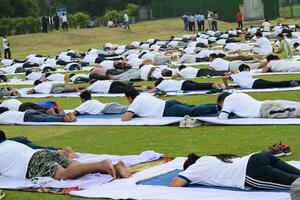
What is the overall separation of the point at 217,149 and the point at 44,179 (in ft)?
8.80

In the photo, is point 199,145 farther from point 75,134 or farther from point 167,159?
point 75,134

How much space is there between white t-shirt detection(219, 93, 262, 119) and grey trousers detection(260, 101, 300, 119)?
0.12 m

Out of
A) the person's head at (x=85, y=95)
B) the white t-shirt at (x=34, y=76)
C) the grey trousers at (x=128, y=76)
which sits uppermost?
the person's head at (x=85, y=95)

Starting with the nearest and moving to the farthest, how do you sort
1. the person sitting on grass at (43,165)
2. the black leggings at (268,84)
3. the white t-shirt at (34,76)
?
1. the person sitting on grass at (43,165)
2. the black leggings at (268,84)
3. the white t-shirt at (34,76)

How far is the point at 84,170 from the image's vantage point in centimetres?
824

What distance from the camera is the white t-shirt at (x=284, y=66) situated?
1947 centimetres

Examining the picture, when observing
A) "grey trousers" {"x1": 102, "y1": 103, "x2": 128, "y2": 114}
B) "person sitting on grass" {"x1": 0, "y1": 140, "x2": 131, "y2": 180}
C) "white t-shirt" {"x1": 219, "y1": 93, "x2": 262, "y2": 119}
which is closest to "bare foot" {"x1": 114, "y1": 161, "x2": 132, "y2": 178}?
"person sitting on grass" {"x1": 0, "y1": 140, "x2": 131, "y2": 180}

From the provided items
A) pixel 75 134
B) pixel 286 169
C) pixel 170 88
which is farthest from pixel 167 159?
pixel 170 88

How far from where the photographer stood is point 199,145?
33.4 feet

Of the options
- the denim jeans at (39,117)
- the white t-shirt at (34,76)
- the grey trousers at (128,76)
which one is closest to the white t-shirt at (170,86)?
the denim jeans at (39,117)

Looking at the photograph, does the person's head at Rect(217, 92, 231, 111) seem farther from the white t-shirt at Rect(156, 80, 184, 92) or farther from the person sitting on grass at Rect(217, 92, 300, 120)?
the white t-shirt at Rect(156, 80, 184, 92)

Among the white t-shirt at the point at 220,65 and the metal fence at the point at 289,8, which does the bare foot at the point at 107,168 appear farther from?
the metal fence at the point at 289,8

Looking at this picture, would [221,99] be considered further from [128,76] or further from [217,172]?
[128,76]

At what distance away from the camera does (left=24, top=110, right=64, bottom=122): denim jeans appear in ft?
44.8
